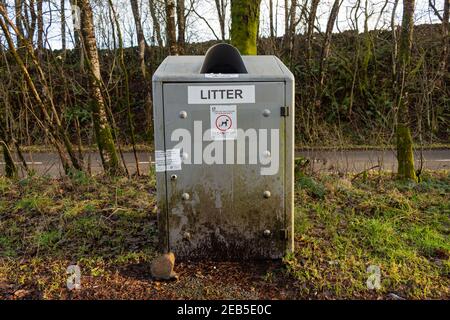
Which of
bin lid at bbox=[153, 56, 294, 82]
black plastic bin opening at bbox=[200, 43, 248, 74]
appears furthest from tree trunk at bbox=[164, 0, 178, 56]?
black plastic bin opening at bbox=[200, 43, 248, 74]

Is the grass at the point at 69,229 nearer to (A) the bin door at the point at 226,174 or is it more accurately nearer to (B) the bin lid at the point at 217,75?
(A) the bin door at the point at 226,174

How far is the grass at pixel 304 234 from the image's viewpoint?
2.86 m

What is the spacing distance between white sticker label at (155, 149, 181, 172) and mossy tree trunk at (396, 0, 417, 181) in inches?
144

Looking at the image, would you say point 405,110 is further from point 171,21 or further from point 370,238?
point 171,21

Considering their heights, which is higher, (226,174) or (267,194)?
(226,174)

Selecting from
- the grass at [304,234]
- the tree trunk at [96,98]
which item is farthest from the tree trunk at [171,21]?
the grass at [304,234]

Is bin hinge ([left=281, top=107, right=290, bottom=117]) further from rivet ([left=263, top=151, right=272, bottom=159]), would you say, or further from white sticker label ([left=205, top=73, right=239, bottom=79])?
white sticker label ([left=205, top=73, right=239, bottom=79])

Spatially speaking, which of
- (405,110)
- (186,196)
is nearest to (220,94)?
(186,196)

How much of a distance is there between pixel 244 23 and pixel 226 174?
7.70 ft

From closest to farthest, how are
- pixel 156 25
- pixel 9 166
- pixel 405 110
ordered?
1. pixel 405 110
2. pixel 9 166
3. pixel 156 25

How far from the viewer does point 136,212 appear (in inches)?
161

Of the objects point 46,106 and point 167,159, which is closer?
point 167,159

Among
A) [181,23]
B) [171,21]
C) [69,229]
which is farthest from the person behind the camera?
[181,23]

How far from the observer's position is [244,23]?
4.64 m
